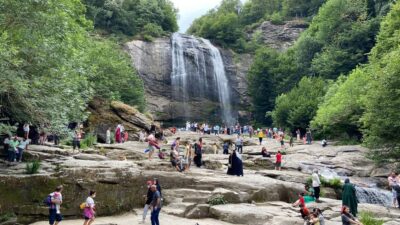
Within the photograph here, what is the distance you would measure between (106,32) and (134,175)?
43.4 m

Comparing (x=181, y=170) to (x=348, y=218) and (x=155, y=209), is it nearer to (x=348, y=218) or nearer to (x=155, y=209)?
(x=155, y=209)

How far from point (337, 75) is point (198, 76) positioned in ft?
55.8

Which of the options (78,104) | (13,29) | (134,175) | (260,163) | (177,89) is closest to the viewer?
(13,29)

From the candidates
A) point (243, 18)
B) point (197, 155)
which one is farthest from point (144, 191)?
point (243, 18)

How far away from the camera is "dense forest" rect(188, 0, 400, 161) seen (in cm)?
2456

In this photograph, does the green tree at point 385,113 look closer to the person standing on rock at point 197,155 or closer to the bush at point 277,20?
the person standing on rock at point 197,155

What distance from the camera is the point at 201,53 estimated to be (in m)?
53.0

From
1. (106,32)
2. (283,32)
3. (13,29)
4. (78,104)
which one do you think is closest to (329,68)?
(283,32)

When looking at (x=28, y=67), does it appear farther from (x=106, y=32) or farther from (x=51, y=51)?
(x=106, y=32)

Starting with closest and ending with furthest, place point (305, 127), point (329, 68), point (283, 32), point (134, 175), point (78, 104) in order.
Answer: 1. point (134, 175)
2. point (78, 104)
3. point (305, 127)
4. point (329, 68)
5. point (283, 32)

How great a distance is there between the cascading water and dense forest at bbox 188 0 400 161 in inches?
153

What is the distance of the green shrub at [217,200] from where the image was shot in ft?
52.5

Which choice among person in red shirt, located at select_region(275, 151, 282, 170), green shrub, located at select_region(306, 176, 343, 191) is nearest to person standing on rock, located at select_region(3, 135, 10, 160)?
person in red shirt, located at select_region(275, 151, 282, 170)

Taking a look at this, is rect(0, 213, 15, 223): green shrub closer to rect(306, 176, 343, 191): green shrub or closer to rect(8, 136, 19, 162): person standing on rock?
rect(8, 136, 19, 162): person standing on rock
